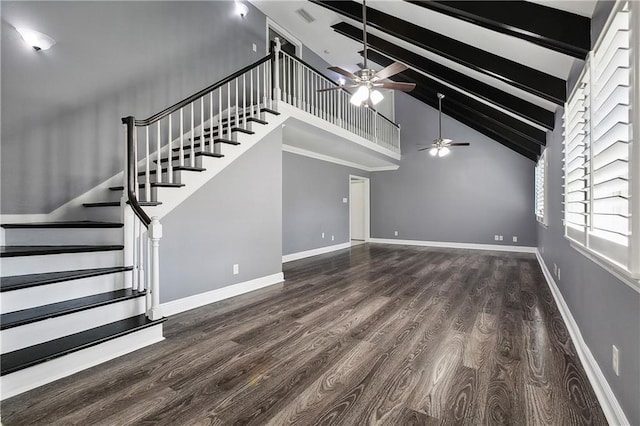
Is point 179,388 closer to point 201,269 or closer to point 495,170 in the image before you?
point 201,269

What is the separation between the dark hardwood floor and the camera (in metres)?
1.65

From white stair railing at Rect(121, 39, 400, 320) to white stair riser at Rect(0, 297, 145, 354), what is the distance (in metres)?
0.16

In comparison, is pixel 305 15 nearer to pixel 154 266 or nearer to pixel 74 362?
pixel 154 266

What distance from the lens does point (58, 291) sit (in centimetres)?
226

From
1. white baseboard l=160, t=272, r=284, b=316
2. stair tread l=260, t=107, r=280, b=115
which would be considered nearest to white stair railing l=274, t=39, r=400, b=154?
stair tread l=260, t=107, r=280, b=115

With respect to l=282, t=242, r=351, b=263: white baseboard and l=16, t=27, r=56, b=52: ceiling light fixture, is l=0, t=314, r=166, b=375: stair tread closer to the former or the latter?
l=16, t=27, r=56, b=52: ceiling light fixture

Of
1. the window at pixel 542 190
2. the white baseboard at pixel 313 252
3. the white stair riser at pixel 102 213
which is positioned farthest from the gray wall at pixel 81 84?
the window at pixel 542 190

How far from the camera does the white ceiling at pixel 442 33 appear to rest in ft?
8.63

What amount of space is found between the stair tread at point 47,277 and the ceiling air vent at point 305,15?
18.6 feet

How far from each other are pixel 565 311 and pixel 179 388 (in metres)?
3.69

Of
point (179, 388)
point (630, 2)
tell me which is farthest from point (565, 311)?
point (179, 388)

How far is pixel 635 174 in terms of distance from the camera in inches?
48.3

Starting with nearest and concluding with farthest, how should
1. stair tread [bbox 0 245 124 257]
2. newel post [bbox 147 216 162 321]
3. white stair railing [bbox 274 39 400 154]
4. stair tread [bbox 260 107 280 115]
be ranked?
stair tread [bbox 0 245 124 257]
newel post [bbox 147 216 162 321]
stair tread [bbox 260 107 280 115]
white stair railing [bbox 274 39 400 154]

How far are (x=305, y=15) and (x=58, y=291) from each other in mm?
6132
